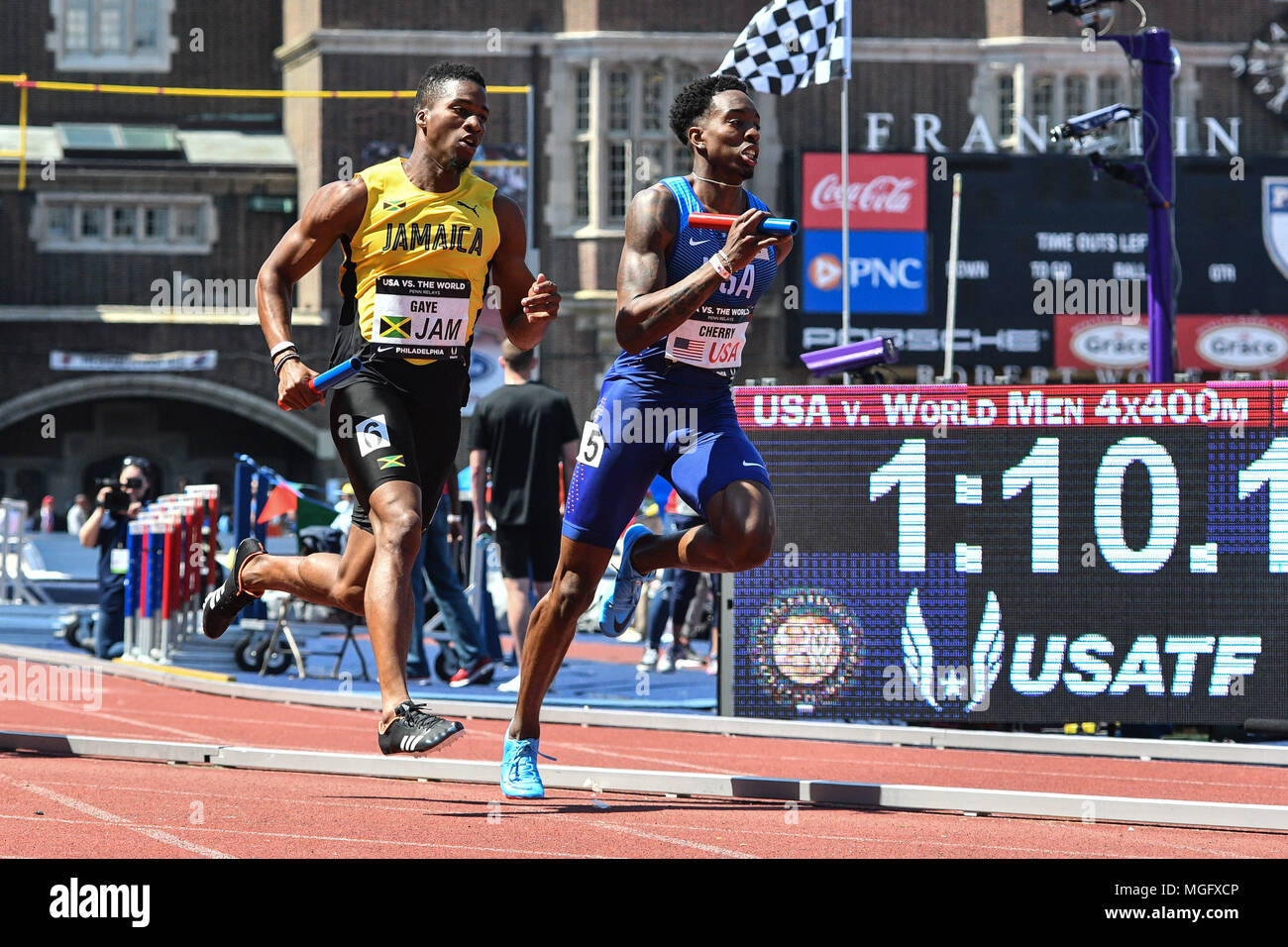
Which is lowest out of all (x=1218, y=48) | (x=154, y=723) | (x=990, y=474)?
(x=154, y=723)

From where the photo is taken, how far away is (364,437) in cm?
620

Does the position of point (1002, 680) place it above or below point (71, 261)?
below

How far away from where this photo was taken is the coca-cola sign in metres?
33.4

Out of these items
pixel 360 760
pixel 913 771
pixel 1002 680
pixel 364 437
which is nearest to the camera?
pixel 364 437

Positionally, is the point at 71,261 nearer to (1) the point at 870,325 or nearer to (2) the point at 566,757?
(1) the point at 870,325

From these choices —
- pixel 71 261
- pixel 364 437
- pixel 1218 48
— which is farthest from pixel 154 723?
pixel 1218 48

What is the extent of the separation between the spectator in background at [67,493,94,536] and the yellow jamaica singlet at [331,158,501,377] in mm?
27611

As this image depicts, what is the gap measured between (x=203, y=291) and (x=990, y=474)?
28707 millimetres

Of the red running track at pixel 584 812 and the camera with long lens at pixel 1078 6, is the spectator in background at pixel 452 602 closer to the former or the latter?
the red running track at pixel 584 812

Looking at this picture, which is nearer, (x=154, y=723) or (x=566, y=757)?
(x=566, y=757)

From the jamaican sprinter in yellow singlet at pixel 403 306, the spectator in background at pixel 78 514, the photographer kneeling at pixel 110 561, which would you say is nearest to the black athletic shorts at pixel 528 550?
the photographer kneeling at pixel 110 561

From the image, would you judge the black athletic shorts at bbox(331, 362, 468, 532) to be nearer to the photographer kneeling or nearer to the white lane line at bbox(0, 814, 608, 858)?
the white lane line at bbox(0, 814, 608, 858)

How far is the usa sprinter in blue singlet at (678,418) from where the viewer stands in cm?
613

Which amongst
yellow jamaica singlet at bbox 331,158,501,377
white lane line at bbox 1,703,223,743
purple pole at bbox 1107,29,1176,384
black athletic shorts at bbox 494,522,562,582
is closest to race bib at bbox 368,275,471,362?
yellow jamaica singlet at bbox 331,158,501,377
